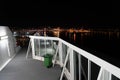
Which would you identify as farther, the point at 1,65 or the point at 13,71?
the point at 1,65

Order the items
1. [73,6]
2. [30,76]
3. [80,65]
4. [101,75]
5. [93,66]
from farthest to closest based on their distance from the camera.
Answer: [73,6] < [30,76] < [80,65] < [93,66] < [101,75]

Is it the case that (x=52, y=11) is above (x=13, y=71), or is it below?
above

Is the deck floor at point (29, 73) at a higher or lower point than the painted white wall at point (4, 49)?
lower

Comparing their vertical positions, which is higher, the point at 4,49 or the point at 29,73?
the point at 4,49

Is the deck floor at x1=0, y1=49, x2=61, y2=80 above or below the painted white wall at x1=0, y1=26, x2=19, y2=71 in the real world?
below

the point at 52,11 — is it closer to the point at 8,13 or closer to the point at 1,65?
the point at 8,13

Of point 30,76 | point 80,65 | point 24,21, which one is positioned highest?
point 24,21

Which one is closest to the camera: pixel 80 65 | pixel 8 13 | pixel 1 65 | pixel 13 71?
pixel 80 65

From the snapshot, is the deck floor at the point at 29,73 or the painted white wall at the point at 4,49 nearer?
the deck floor at the point at 29,73

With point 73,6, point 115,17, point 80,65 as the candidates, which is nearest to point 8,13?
point 73,6

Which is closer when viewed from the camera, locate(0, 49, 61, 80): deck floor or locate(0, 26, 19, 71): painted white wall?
locate(0, 49, 61, 80): deck floor

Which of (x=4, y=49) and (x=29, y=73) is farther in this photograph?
(x=4, y=49)

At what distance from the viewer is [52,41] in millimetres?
9742

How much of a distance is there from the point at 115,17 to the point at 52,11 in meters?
17.1
